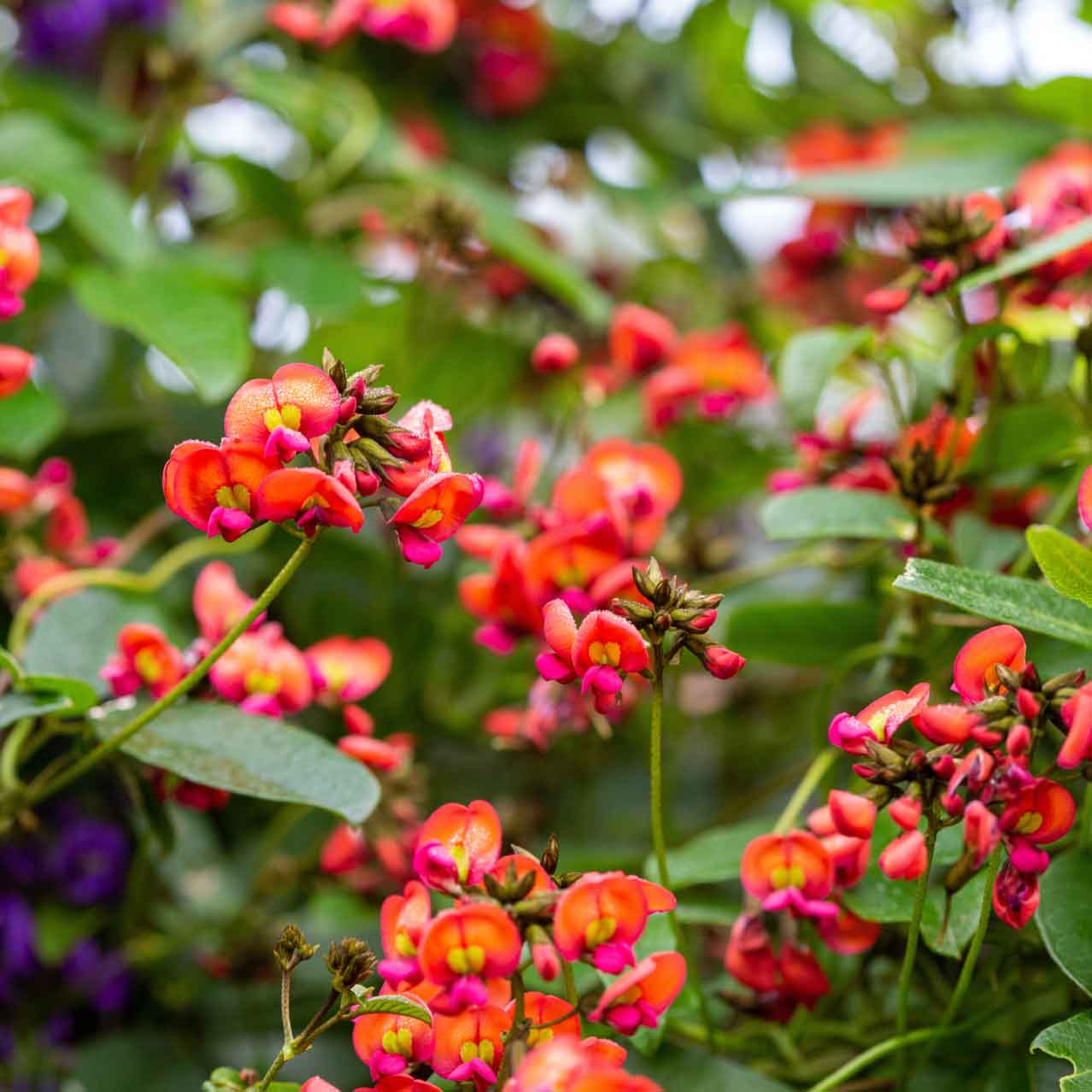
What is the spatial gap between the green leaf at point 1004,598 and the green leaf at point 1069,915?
10 centimetres

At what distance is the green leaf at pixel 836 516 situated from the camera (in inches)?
22.3

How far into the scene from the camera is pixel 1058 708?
0.41 metres

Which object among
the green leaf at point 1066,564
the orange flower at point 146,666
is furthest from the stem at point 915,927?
the orange flower at point 146,666

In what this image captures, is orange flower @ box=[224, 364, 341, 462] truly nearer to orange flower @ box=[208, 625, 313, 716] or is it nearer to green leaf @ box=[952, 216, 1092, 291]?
orange flower @ box=[208, 625, 313, 716]

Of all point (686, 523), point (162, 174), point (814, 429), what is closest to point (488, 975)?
point (814, 429)

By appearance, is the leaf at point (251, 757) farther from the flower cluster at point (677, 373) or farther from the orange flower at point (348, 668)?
the flower cluster at point (677, 373)

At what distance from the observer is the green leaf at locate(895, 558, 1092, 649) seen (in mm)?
431

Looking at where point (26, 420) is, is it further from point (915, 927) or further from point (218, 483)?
point (915, 927)

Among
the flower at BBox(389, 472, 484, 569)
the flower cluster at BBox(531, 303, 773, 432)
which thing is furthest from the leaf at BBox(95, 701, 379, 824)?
the flower cluster at BBox(531, 303, 773, 432)

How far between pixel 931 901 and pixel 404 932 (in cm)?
23

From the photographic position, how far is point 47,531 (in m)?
0.73

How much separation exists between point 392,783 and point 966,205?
43 cm

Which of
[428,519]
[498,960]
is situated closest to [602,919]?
[498,960]

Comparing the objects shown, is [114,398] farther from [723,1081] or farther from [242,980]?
[723,1081]
